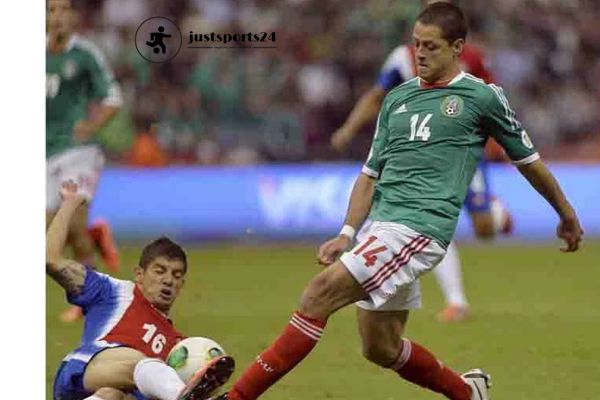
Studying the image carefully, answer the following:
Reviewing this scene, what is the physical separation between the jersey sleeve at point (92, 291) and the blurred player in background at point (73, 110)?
12.3 feet

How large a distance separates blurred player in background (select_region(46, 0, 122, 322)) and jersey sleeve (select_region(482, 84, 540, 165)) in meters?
4.41

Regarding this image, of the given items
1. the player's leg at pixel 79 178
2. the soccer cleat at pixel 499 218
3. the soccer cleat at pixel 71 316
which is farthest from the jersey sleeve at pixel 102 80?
the soccer cleat at pixel 499 218

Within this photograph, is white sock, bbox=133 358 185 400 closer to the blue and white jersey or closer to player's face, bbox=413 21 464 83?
the blue and white jersey

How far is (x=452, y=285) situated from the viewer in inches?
398

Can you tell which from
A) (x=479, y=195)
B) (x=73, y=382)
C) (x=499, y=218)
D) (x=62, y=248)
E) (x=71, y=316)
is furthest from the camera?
(x=71, y=316)

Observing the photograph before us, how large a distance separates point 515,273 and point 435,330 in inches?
142

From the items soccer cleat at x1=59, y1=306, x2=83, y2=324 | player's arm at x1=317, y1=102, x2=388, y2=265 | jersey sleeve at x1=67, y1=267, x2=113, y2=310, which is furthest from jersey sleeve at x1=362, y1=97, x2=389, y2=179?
soccer cleat at x1=59, y1=306, x2=83, y2=324

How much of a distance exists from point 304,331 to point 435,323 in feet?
13.9

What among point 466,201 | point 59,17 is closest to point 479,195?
point 466,201

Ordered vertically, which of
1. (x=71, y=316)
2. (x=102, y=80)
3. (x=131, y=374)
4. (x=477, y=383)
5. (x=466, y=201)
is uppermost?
(x=102, y=80)

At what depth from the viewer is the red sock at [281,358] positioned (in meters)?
6.14

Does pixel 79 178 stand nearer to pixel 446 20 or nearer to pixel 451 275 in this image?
pixel 451 275

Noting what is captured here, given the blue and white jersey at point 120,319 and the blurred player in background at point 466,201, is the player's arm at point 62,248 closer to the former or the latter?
the blue and white jersey at point 120,319

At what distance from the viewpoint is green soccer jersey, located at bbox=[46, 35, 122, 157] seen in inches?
410
